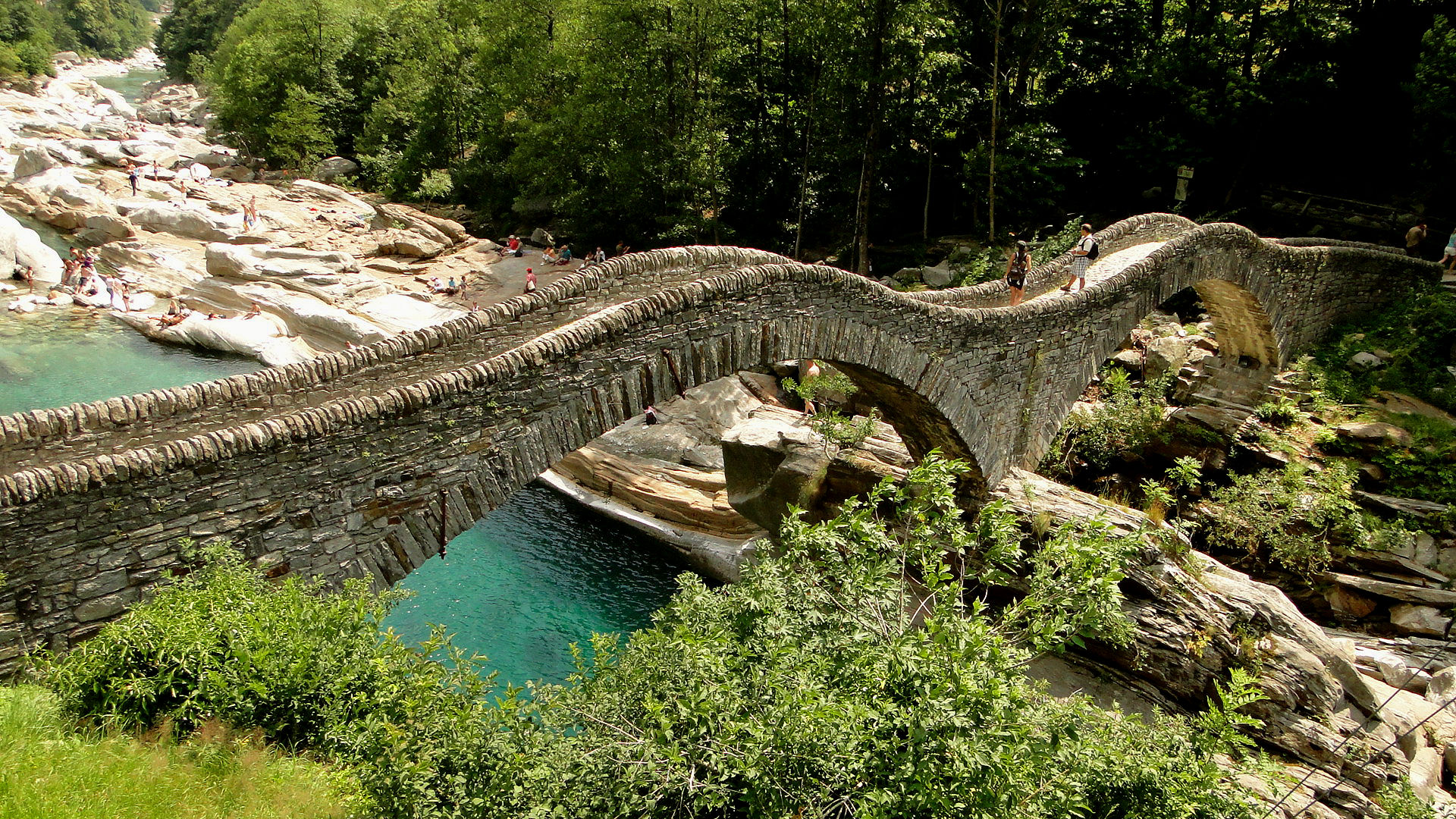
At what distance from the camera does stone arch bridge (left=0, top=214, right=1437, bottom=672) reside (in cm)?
706

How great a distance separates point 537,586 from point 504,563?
123 cm

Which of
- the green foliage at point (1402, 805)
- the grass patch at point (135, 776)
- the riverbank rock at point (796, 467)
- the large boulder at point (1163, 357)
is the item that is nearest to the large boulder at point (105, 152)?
the riverbank rock at point (796, 467)

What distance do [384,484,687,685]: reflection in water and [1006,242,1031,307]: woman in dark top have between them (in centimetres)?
928

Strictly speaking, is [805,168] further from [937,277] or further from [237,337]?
[237,337]

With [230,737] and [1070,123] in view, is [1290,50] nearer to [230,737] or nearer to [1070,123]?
[1070,123]

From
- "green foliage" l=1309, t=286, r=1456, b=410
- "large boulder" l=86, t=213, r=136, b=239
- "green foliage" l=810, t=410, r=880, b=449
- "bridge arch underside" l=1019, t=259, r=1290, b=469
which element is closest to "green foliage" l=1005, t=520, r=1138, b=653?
"green foliage" l=810, t=410, r=880, b=449

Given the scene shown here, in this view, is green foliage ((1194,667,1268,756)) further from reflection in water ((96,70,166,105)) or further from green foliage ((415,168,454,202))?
reflection in water ((96,70,166,105))

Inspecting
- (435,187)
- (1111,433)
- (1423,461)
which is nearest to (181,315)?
(435,187)

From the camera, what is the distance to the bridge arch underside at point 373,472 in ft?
22.8

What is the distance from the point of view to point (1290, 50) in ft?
86.8

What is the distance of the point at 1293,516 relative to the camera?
15.7m

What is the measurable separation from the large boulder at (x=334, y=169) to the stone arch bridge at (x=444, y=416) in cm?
4505

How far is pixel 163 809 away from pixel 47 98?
273 ft

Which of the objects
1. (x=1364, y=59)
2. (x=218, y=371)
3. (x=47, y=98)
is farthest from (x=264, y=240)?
(x=47, y=98)
